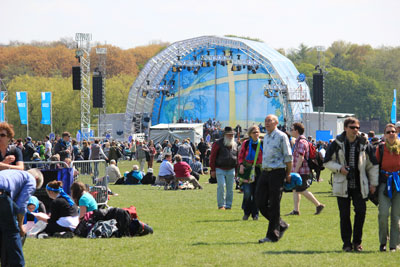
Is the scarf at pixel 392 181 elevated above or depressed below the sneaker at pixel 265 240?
above

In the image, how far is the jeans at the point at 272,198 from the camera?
9.53 m

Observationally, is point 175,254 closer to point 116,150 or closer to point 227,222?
point 227,222

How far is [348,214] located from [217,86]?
50115mm

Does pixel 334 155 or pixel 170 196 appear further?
pixel 170 196

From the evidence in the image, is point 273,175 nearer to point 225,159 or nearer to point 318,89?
point 225,159

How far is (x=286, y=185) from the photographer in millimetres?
9773

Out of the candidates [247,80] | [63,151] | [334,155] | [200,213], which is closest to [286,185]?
[334,155]

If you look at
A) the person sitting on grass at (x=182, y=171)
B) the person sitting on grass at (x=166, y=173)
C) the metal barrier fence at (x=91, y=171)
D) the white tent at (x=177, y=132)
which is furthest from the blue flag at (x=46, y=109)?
the metal barrier fence at (x=91, y=171)

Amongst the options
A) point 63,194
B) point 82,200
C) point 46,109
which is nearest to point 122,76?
point 46,109

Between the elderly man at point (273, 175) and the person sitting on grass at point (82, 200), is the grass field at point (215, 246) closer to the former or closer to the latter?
the elderly man at point (273, 175)

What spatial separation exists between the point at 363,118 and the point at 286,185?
88.5 meters

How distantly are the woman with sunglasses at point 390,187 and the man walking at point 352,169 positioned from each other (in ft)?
0.80

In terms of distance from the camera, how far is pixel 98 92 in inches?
1906

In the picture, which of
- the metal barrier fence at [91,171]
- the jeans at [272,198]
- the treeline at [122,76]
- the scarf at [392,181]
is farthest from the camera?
the treeline at [122,76]
